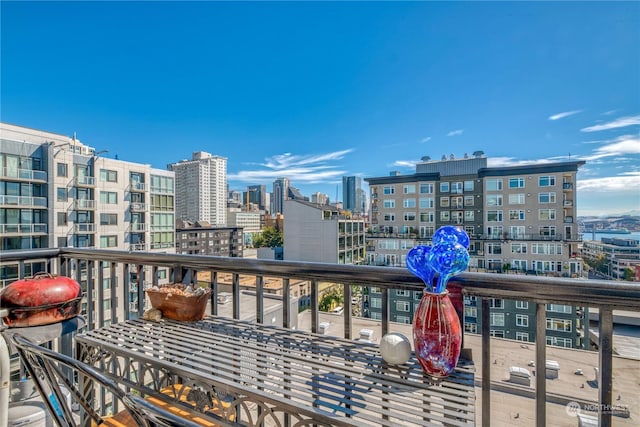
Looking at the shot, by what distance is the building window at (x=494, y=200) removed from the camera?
548 inches

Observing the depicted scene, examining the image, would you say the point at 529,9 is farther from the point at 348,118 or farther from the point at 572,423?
the point at 348,118

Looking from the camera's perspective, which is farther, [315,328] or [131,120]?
[131,120]

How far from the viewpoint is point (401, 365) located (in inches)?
38.3

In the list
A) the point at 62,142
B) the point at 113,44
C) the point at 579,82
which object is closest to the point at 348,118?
the point at 579,82

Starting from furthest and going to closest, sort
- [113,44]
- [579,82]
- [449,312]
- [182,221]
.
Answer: [182,221], [579,82], [113,44], [449,312]

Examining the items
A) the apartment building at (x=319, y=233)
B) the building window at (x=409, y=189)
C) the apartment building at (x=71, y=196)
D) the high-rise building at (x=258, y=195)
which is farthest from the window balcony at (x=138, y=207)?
the high-rise building at (x=258, y=195)

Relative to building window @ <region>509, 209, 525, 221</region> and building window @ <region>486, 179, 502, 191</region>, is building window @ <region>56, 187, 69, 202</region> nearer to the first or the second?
building window @ <region>486, 179, 502, 191</region>

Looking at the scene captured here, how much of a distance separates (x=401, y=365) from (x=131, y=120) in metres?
14.1

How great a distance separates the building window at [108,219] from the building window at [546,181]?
1812cm

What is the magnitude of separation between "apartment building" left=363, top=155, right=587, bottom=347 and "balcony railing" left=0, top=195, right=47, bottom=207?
39.0ft

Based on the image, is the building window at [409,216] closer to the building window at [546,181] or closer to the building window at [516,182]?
the building window at [516,182]

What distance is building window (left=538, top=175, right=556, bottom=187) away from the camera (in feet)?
41.3

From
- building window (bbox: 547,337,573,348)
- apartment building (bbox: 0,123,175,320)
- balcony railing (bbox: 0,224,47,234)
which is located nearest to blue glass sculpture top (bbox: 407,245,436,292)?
apartment building (bbox: 0,123,175,320)

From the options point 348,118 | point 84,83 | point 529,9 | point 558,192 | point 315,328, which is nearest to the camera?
point 315,328
